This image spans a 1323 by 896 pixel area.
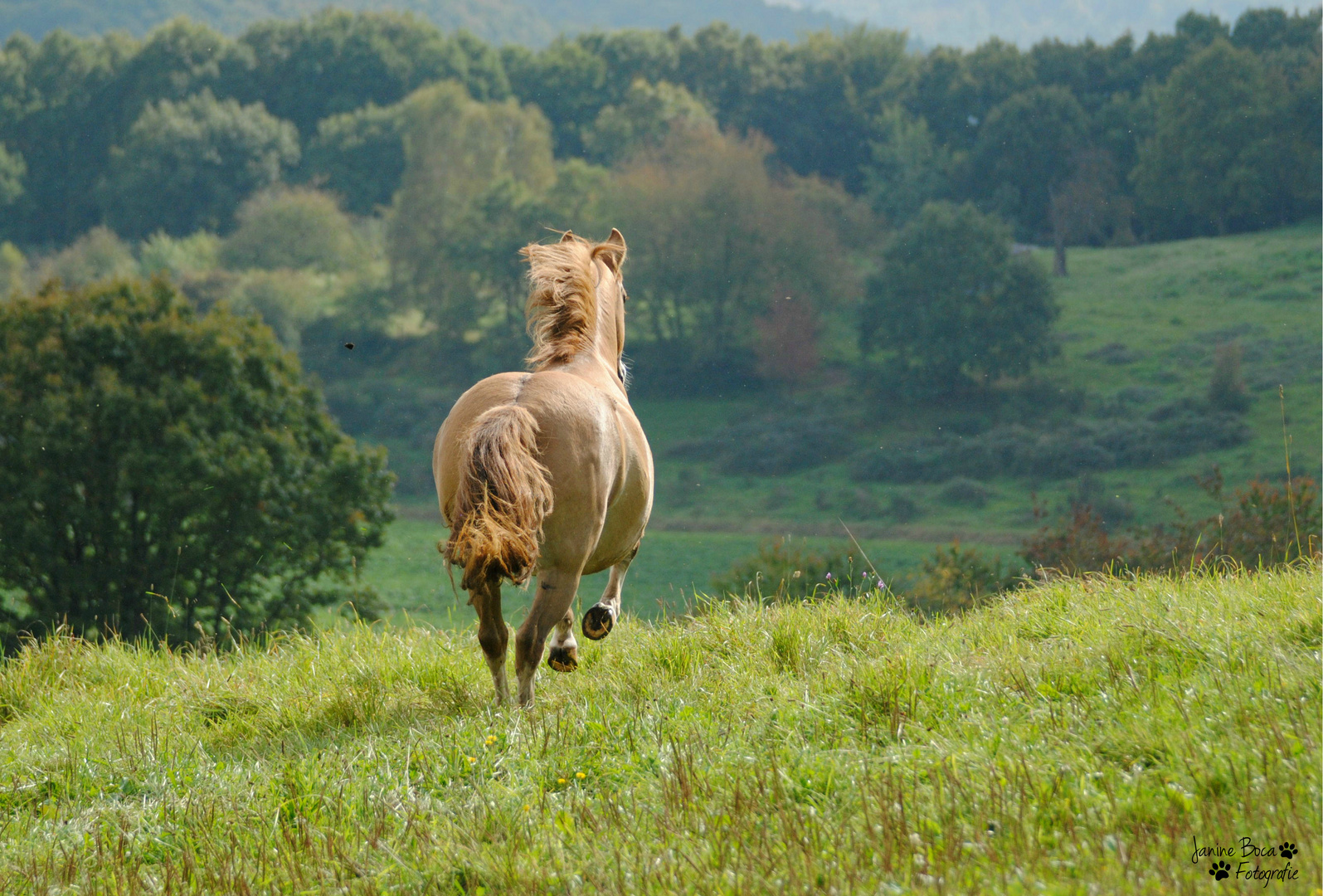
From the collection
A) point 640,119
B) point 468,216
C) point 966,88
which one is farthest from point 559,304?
point 640,119

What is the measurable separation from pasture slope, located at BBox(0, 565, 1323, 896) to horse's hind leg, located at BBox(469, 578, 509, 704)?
195mm

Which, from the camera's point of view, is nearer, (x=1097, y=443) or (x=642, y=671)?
(x=642, y=671)

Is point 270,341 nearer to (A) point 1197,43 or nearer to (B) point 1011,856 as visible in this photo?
(B) point 1011,856

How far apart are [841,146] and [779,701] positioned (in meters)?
95.8

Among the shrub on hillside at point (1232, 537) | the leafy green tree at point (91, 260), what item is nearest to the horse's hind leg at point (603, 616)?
the shrub on hillside at point (1232, 537)

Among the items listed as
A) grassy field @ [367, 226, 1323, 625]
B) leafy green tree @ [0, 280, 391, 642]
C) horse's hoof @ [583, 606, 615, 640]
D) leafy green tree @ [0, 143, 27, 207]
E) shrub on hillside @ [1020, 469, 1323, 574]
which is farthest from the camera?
leafy green tree @ [0, 143, 27, 207]

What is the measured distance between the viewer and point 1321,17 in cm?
7925

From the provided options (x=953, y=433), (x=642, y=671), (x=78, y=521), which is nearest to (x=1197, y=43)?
(x=953, y=433)

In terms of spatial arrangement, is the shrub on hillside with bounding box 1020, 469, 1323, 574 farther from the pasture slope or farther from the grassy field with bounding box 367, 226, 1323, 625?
the grassy field with bounding box 367, 226, 1323, 625

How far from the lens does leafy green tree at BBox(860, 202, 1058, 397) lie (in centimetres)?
6419

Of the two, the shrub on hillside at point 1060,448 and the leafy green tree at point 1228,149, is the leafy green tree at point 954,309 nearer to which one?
the shrub on hillside at point 1060,448

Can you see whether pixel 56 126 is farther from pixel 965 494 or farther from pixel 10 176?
pixel 965 494

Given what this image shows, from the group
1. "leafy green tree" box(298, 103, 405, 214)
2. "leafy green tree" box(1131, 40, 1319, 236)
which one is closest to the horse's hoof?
"leafy green tree" box(1131, 40, 1319, 236)

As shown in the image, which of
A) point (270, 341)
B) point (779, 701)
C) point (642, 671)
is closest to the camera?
point (779, 701)
